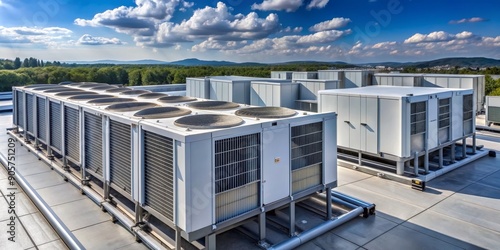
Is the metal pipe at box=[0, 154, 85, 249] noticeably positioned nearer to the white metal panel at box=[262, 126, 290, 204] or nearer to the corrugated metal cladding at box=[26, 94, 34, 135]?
the white metal panel at box=[262, 126, 290, 204]

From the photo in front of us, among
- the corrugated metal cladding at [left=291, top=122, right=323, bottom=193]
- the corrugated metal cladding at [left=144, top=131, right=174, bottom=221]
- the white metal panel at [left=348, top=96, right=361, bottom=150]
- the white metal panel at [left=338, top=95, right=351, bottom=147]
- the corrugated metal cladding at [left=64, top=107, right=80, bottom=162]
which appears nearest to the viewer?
the corrugated metal cladding at [left=144, top=131, right=174, bottom=221]

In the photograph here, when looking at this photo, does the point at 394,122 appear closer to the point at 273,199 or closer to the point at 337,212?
the point at 337,212

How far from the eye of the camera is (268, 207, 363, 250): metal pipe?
16.6ft

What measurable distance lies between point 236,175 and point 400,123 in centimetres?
534

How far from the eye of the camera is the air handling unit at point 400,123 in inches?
331

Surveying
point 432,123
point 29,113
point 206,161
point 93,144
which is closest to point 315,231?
point 206,161

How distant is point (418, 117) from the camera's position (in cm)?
870

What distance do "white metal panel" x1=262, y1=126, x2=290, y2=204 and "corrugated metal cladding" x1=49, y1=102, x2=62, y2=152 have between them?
6304mm

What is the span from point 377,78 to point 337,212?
36.6 ft

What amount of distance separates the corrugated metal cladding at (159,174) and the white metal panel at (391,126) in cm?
614

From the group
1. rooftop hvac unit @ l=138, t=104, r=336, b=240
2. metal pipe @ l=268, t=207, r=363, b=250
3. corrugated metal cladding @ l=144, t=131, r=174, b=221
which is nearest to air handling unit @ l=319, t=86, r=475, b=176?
metal pipe @ l=268, t=207, r=363, b=250

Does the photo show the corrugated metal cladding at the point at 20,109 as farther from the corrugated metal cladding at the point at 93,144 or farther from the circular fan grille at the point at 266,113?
the circular fan grille at the point at 266,113

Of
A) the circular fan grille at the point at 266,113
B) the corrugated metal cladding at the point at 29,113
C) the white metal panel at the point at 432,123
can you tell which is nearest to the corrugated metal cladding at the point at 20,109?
the corrugated metal cladding at the point at 29,113

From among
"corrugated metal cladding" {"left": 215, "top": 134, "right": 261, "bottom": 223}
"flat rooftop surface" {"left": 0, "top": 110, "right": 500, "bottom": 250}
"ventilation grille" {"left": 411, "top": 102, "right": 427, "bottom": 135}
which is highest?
"ventilation grille" {"left": 411, "top": 102, "right": 427, "bottom": 135}
